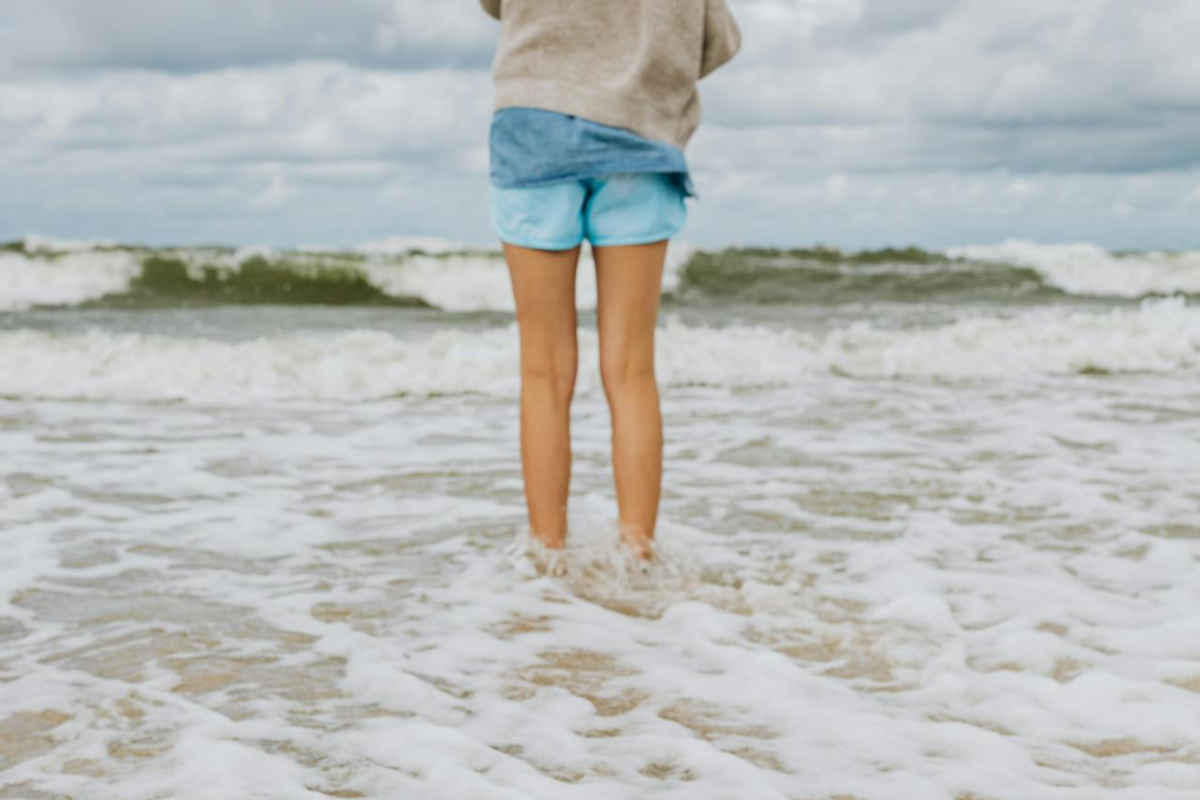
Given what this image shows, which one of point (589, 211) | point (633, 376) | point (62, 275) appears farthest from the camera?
point (62, 275)

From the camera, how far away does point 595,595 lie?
3160 millimetres

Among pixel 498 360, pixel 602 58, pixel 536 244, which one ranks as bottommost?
pixel 498 360

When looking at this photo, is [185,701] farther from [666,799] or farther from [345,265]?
[345,265]

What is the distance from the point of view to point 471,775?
2033mm

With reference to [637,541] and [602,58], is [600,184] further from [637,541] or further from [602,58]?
[637,541]

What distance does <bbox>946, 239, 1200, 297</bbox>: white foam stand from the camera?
17.7 m

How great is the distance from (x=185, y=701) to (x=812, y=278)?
1581 cm

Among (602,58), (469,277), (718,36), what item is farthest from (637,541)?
(469,277)

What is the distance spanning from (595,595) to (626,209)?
1032 mm

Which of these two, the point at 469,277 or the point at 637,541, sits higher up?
the point at 469,277

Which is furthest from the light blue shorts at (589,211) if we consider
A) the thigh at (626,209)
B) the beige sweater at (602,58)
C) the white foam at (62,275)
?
the white foam at (62,275)

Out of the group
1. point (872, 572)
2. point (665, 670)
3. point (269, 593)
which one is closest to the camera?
point (665, 670)

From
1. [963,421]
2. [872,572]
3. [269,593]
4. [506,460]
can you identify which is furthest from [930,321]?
[269,593]

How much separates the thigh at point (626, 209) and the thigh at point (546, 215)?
1.5 inches
